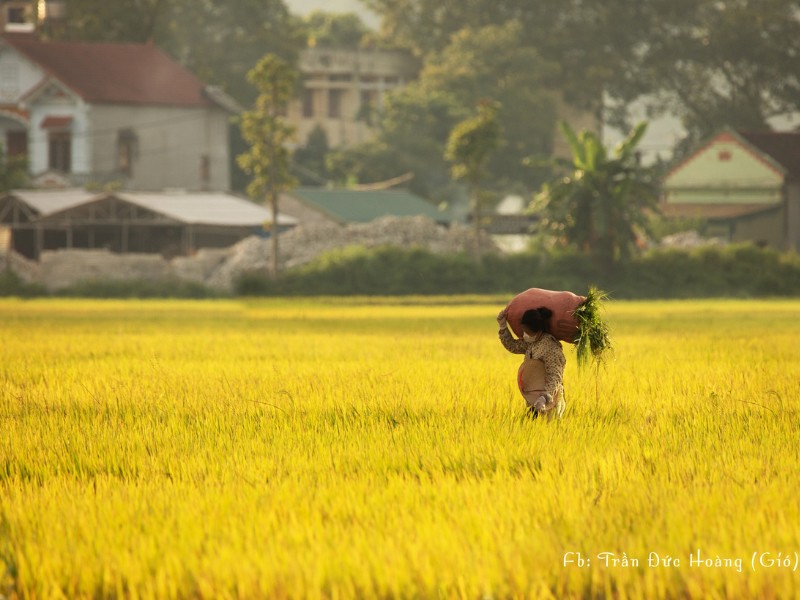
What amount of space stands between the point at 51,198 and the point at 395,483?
4509 centimetres

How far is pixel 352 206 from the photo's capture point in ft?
194

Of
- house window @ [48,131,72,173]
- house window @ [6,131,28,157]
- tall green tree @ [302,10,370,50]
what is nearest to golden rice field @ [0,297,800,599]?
house window @ [48,131,72,173]

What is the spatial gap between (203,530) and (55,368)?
368 inches

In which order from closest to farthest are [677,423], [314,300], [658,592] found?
[658,592], [677,423], [314,300]

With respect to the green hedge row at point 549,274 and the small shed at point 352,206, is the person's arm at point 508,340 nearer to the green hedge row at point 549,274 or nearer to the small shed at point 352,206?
the green hedge row at point 549,274

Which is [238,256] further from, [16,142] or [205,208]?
[16,142]

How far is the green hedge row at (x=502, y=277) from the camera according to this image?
4275 cm

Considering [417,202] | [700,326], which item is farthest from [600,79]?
[700,326]

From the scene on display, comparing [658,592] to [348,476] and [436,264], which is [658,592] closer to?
[348,476]

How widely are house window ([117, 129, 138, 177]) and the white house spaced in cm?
4

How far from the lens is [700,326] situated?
964 inches

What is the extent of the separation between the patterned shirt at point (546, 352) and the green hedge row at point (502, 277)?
3334 centimetres

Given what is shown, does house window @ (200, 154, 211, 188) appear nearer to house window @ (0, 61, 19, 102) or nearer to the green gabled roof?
the green gabled roof

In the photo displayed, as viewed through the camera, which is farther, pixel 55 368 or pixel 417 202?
pixel 417 202
